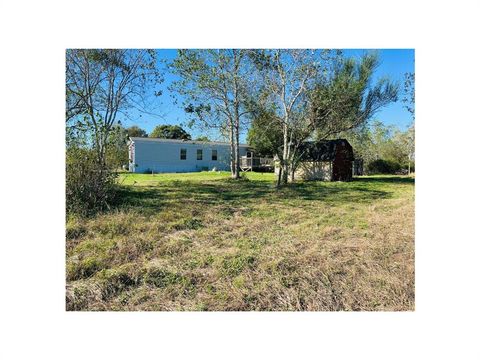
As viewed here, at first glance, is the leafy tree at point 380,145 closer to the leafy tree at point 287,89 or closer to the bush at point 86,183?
the leafy tree at point 287,89

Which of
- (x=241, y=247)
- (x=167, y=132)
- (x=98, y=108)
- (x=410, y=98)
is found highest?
(x=410, y=98)

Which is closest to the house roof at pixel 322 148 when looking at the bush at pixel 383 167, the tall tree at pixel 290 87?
the tall tree at pixel 290 87

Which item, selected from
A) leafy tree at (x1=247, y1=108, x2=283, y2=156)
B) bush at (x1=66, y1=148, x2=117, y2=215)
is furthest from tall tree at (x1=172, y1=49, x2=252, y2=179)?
bush at (x1=66, y1=148, x2=117, y2=215)

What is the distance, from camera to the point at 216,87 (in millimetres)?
2926

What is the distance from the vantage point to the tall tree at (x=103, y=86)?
2672mm

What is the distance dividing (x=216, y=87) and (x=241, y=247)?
5.37ft

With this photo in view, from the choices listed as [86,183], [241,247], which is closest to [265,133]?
[241,247]

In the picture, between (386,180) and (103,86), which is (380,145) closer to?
(386,180)

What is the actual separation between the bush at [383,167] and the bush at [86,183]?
2.88m

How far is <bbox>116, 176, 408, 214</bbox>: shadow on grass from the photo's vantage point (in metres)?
2.90

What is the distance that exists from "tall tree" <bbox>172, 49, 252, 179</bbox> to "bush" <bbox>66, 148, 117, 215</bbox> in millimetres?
1059
